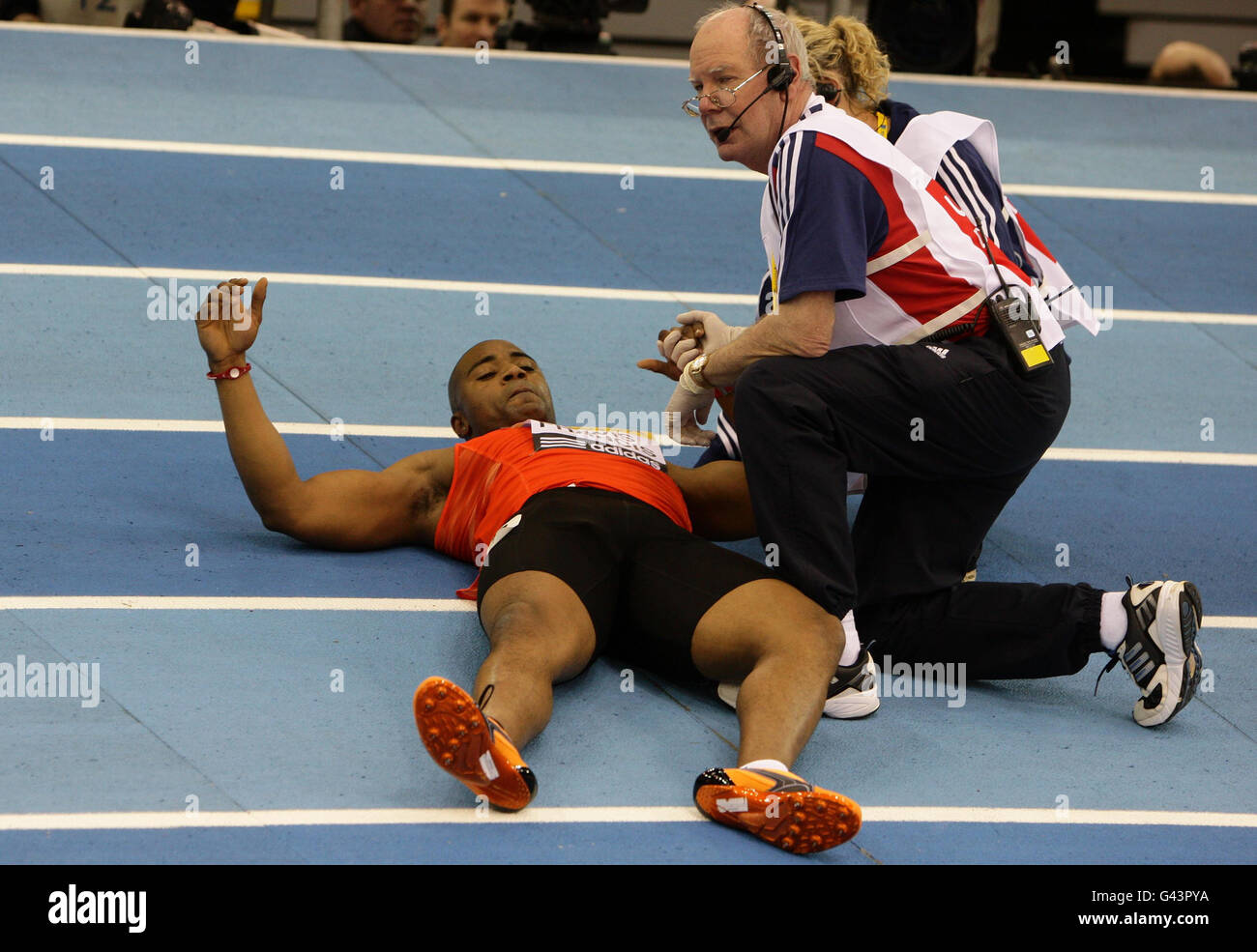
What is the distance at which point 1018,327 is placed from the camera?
3.55m

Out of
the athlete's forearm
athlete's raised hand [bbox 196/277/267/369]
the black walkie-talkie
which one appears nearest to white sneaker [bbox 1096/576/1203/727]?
the black walkie-talkie

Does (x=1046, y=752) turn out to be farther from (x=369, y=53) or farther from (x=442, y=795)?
(x=369, y=53)

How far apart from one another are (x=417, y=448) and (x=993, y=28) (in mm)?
5025

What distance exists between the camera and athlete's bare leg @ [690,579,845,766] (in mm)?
3150

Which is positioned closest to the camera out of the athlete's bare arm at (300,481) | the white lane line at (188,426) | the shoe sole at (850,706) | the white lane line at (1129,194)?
the shoe sole at (850,706)

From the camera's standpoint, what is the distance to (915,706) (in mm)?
3713

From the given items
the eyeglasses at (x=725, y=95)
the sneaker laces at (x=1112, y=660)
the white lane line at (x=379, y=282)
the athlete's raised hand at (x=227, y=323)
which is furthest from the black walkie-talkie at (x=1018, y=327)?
the white lane line at (x=379, y=282)

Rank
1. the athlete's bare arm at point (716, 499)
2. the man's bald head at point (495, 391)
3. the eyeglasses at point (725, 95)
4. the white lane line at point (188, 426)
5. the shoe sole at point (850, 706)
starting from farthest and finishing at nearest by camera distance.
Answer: the white lane line at point (188, 426), the man's bald head at point (495, 391), the athlete's bare arm at point (716, 499), the shoe sole at point (850, 706), the eyeglasses at point (725, 95)

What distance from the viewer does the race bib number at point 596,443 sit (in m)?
4.14

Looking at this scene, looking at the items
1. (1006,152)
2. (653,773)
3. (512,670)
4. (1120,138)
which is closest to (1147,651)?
(653,773)

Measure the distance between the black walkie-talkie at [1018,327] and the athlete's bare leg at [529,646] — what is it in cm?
118

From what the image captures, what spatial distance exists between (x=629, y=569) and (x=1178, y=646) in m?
1.32

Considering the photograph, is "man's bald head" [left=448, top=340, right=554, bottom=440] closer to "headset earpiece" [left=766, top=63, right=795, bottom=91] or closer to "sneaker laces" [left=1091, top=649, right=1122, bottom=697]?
"headset earpiece" [left=766, top=63, right=795, bottom=91]

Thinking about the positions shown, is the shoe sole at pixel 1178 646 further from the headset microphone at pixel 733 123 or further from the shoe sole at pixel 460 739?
the shoe sole at pixel 460 739
